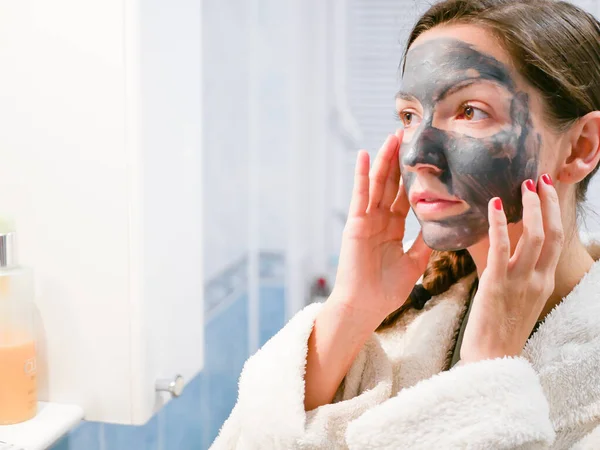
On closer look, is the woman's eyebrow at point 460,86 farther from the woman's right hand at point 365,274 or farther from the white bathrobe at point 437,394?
the white bathrobe at point 437,394

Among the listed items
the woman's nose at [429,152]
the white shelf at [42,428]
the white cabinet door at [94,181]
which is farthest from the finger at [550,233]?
the white shelf at [42,428]

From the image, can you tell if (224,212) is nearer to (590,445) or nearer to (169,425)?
(169,425)

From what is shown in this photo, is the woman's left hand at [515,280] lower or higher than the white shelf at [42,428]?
higher

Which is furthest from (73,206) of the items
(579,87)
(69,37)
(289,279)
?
(289,279)

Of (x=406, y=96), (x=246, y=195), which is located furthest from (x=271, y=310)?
(x=406, y=96)

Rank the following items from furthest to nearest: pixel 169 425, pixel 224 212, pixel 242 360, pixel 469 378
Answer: pixel 242 360
pixel 224 212
pixel 169 425
pixel 469 378

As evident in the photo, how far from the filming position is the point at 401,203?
787 millimetres

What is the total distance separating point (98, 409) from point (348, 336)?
0.33 meters

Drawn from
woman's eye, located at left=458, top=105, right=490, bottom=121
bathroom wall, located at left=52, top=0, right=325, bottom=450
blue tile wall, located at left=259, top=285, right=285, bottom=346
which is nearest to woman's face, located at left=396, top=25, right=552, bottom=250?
woman's eye, located at left=458, top=105, right=490, bottom=121

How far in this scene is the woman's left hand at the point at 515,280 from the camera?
627 mm

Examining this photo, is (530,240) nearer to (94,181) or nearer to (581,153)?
(581,153)

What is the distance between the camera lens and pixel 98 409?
81 cm

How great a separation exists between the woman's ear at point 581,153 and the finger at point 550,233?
0.06 m

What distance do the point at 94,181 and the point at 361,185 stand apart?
32cm
